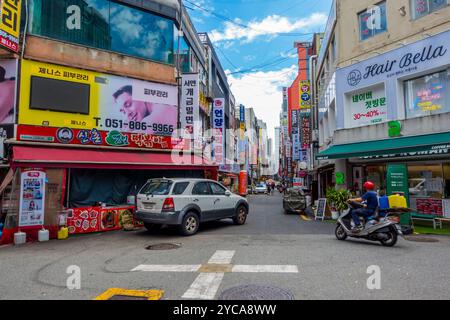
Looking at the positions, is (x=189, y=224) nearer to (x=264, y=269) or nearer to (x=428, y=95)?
(x=264, y=269)

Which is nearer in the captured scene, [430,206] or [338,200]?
[430,206]

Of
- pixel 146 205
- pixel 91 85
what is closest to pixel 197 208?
pixel 146 205

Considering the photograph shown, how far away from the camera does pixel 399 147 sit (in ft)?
40.3

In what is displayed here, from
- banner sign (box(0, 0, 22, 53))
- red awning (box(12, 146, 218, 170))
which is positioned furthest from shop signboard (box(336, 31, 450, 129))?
banner sign (box(0, 0, 22, 53))

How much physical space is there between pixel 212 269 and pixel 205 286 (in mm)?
1041

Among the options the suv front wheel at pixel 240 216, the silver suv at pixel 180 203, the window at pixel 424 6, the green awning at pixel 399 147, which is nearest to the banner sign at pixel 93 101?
the silver suv at pixel 180 203

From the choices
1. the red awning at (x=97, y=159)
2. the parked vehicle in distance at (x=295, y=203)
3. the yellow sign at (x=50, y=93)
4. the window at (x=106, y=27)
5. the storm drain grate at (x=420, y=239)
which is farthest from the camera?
the parked vehicle in distance at (x=295, y=203)

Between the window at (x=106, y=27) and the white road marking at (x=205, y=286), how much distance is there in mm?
12407

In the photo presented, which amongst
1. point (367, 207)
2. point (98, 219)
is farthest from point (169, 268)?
point (98, 219)

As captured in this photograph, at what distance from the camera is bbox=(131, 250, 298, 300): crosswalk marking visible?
5.17 metres

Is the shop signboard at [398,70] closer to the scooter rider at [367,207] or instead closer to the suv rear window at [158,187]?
the scooter rider at [367,207]

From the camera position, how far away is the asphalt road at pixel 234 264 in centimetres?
501

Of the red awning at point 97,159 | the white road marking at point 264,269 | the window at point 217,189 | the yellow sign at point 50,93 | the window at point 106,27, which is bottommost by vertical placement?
the white road marking at point 264,269
